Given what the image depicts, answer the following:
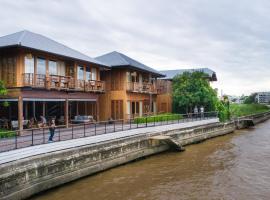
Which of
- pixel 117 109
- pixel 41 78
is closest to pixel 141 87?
pixel 117 109

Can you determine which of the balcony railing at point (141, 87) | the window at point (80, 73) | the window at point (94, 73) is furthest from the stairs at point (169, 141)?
the balcony railing at point (141, 87)

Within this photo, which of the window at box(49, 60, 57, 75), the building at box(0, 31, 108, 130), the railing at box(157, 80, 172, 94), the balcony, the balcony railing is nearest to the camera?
the building at box(0, 31, 108, 130)

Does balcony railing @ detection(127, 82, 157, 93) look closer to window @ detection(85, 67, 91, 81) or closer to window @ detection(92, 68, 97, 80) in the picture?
window @ detection(92, 68, 97, 80)

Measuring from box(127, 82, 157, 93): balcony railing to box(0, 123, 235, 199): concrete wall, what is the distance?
1111 cm

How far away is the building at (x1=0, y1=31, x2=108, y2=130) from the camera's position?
21.7 m

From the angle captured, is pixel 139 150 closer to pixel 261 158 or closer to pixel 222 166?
pixel 222 166

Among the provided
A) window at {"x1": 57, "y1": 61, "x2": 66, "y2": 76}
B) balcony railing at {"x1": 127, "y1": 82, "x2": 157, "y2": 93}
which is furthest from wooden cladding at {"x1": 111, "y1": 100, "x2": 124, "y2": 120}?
window at {"x1": 57, "y1": 61, "x2": 66, "y2": 76}

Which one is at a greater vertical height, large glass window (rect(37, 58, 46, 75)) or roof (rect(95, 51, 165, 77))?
roof (rect(95, 51, 165, 77))

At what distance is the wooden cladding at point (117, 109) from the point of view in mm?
33219

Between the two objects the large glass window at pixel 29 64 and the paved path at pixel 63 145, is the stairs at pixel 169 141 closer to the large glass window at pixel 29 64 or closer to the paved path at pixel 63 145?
the paved path at pixel 63 145

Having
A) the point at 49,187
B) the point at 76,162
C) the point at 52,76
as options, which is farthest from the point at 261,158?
the point at 52,76

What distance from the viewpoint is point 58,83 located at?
2416 cm

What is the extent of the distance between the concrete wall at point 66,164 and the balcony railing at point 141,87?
11.1 metres

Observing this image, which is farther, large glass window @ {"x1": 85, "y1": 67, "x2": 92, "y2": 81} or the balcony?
large glass window @ {"x1": 85, "y1": 67, "x2": 92, "y2": 81}
